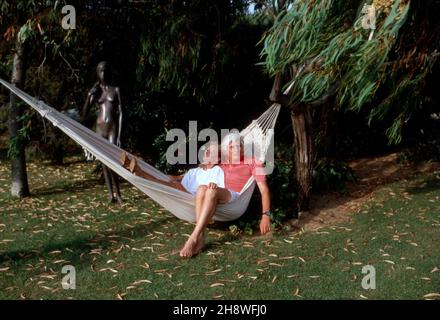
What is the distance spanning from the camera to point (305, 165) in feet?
12.4

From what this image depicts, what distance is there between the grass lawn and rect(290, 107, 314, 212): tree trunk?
1.13 feet

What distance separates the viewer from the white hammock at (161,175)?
3.22m

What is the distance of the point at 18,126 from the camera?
465cm

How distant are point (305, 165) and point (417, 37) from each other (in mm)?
1179

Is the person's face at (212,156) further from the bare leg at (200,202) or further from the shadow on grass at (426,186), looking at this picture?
the shadow on grass at (426,186)

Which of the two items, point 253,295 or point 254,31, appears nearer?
point 253,295

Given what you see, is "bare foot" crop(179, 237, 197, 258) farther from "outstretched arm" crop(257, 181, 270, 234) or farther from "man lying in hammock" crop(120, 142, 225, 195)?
"outstretched arm" crop(257, 181, 270, 234)

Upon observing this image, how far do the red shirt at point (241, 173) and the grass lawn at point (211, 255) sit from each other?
0.35m

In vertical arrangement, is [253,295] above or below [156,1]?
below

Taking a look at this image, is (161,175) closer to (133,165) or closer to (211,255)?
(133,165)

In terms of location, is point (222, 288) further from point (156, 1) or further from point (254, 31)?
point (254, 31)

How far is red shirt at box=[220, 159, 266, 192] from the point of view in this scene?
3.40 metres

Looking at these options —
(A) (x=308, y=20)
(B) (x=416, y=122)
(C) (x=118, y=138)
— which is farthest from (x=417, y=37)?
(B) (x=416, y=122)
